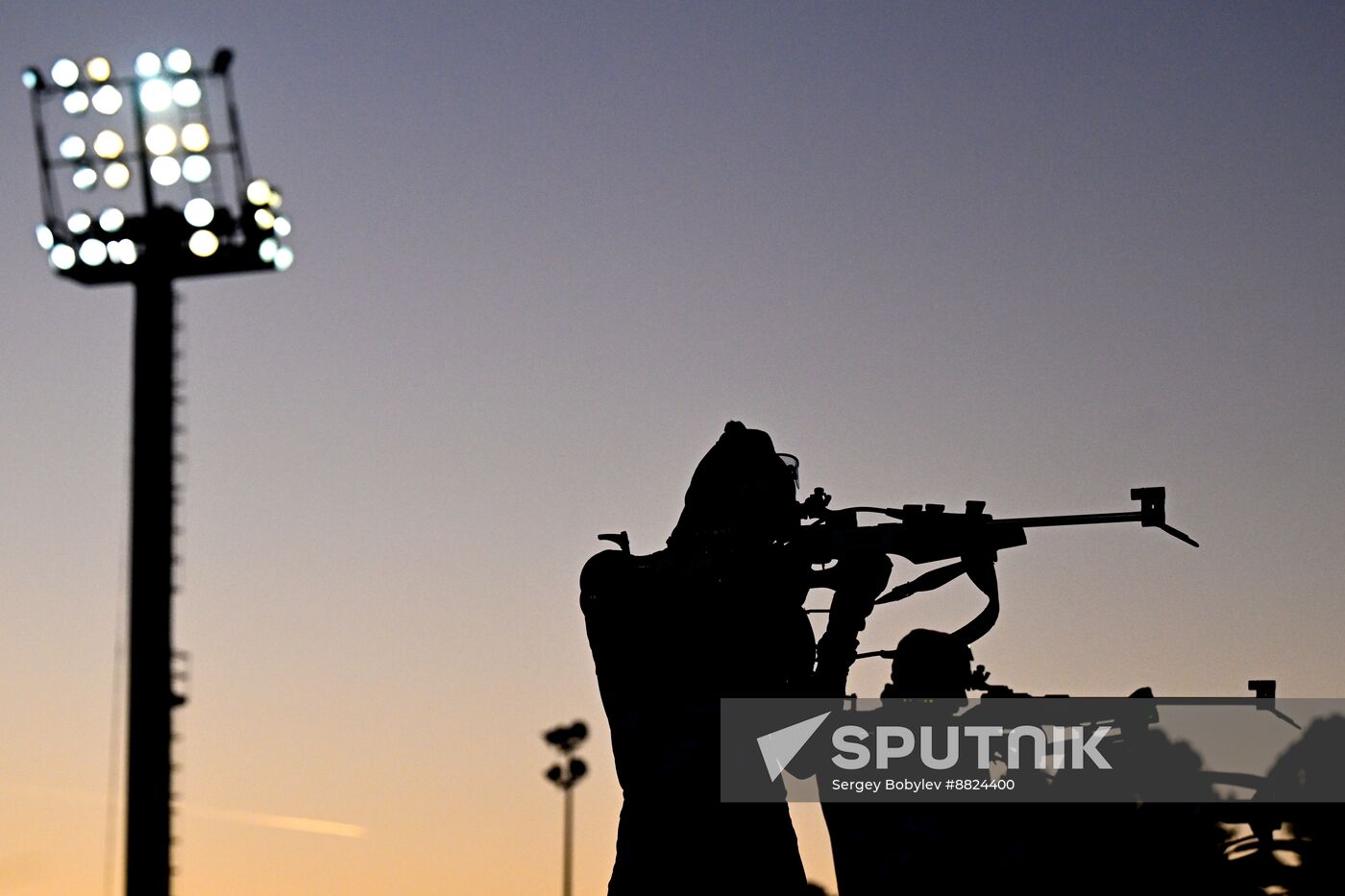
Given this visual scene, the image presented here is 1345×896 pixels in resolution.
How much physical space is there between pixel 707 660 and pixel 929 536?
140 centimetres

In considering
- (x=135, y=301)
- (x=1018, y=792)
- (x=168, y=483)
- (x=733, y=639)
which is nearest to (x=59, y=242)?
(x=135, y=301)

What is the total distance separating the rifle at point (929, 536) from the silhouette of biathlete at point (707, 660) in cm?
13

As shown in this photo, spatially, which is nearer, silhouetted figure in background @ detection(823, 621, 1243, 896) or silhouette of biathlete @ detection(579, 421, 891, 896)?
silhouetted figure in background @ detection(823, 621, 1243, 896)

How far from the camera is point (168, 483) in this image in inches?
928

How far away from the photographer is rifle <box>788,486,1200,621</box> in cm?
1224

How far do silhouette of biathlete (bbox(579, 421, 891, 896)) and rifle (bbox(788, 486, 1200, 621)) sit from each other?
132 millimetres

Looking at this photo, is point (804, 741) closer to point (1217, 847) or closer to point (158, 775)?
point (1217, 847)

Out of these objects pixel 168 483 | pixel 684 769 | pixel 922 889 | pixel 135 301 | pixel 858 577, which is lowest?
pixel 922 889

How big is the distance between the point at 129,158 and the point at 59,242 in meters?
1.13

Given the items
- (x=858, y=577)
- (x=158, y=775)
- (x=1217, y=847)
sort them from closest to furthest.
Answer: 1. (x=1217, y=847)
2. (x=858, y=577)
3. (x=158, y=775)

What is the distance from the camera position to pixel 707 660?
12.1 meters

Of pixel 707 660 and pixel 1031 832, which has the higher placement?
pixel 707 660

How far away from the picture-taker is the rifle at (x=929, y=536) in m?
12.2

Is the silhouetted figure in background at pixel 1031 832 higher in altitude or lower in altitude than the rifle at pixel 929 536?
lower
